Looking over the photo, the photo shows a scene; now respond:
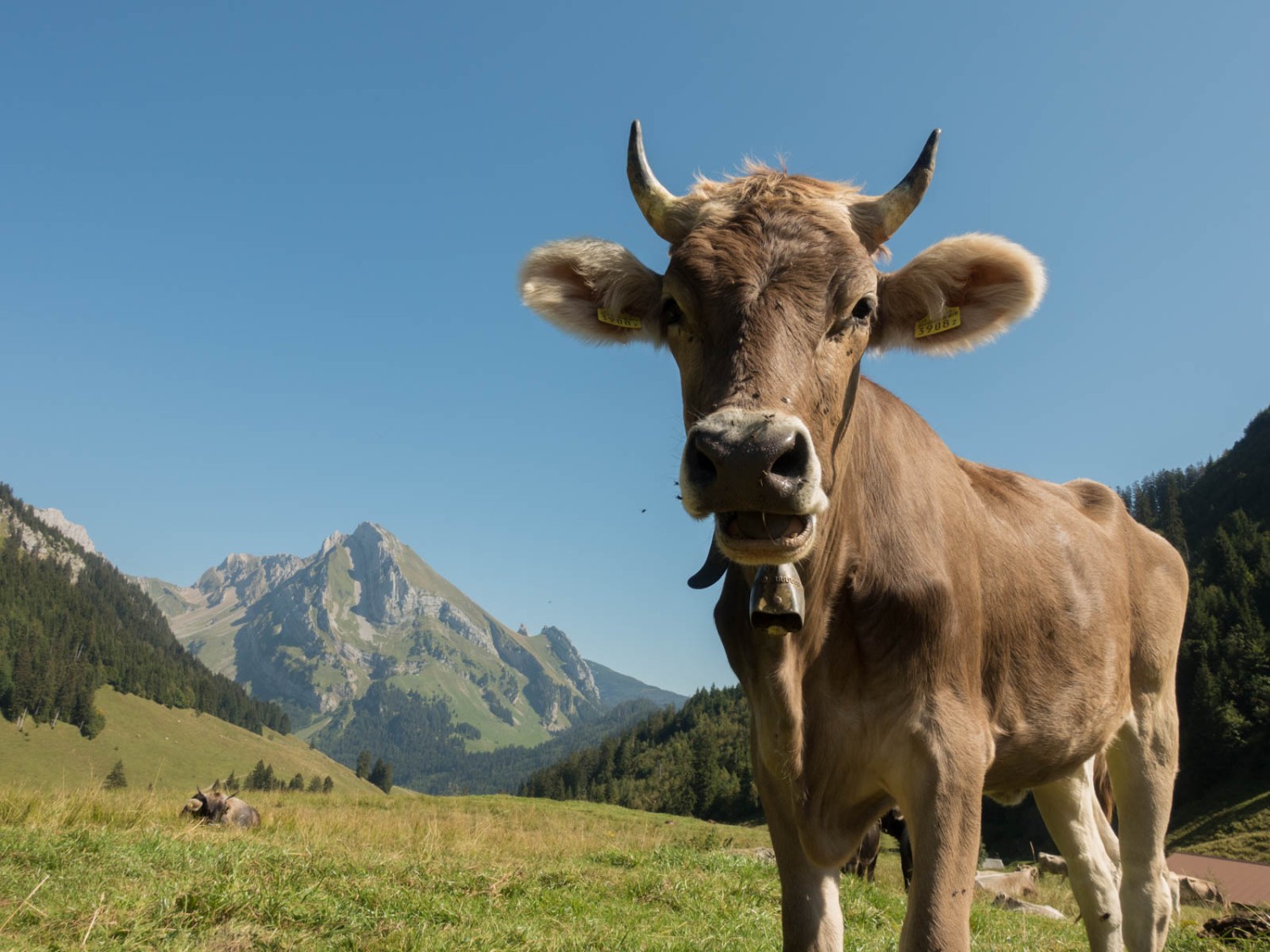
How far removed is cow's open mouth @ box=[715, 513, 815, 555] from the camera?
2818 mm

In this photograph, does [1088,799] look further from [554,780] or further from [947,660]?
[554,780]

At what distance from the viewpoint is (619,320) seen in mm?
4559

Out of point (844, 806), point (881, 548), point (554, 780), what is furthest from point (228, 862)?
point (554, 780)

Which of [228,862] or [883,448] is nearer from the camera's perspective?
[883,448]

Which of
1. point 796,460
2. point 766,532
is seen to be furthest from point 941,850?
point 796,460

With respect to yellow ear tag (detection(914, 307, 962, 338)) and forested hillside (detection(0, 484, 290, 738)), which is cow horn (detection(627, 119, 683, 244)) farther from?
forested hillside (detection(0, 484, 290, 738))

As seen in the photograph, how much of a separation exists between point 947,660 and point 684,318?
1.94 metres

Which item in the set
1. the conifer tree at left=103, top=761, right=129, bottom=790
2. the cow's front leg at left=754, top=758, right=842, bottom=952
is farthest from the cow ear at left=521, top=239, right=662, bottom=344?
the conifer tree at left=103, top=761, right=129, bottom=790

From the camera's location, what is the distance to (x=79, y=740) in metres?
154

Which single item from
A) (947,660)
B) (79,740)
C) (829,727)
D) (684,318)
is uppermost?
(684,318)

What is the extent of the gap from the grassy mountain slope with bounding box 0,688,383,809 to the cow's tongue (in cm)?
15099

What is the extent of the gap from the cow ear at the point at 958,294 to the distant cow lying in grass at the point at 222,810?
41.7 ft

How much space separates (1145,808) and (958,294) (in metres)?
4.27

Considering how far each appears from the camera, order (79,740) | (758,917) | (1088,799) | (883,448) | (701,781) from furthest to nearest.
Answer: (79,740) → (701,781) → (758,917) → (1088,799) → (883,448)
